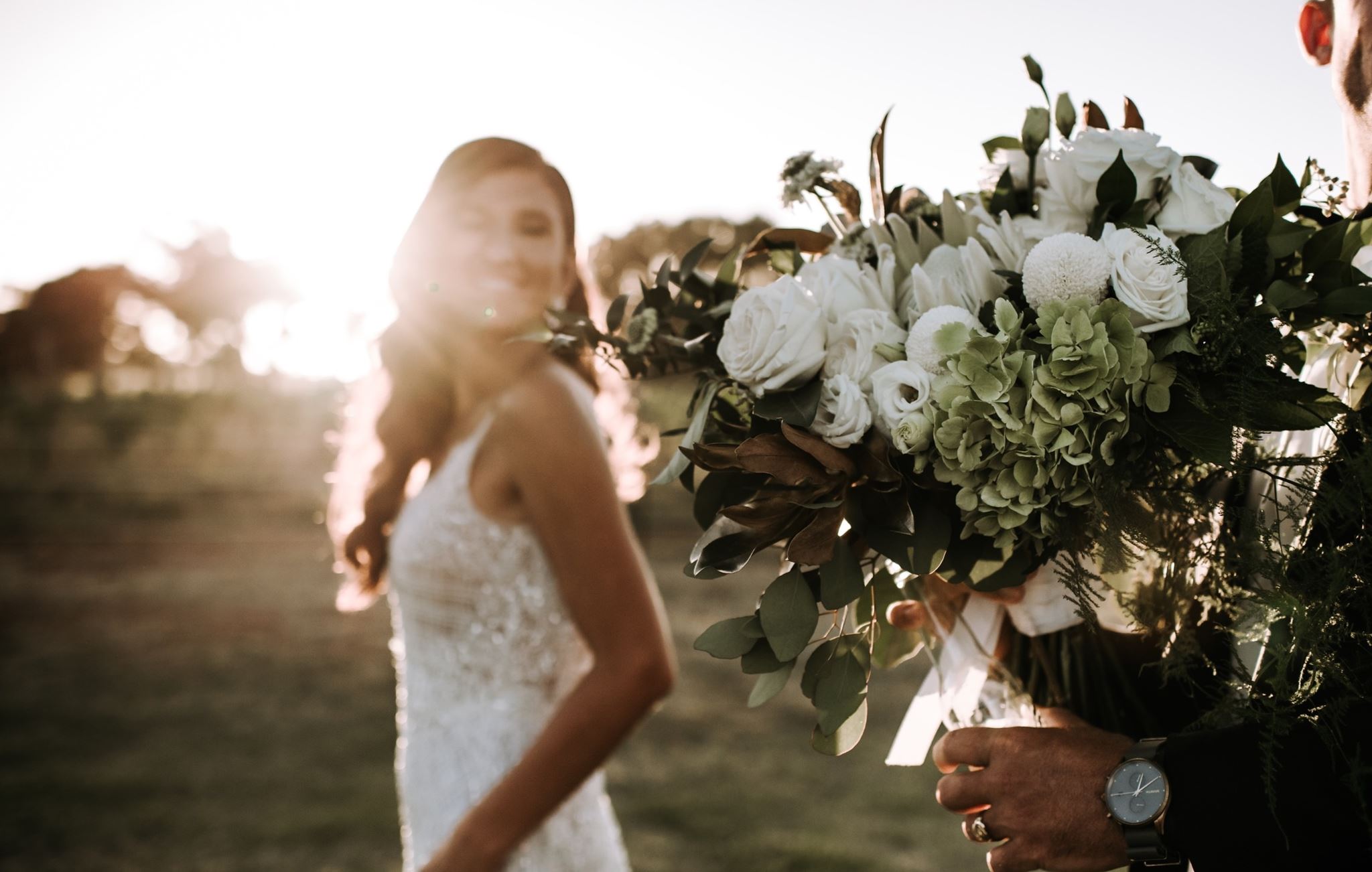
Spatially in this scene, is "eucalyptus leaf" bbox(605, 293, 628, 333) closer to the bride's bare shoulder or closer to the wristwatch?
the bride's bare shoulder

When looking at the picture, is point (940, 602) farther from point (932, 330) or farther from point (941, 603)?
point (932, 330)

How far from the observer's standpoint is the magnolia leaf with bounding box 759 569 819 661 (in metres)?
1.58

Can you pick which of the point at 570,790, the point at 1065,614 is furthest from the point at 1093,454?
the point at 570,790

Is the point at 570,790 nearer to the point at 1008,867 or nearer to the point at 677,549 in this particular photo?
the point at 1008,867

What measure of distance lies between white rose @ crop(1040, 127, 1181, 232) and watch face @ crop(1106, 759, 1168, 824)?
0.85 m

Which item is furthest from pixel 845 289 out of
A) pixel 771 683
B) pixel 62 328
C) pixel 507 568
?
pixel 62 328

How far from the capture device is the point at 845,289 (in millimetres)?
1685

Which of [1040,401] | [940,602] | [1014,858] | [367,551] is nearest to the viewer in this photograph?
[1040,401]

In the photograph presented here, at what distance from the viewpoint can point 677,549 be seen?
1457 centimetres

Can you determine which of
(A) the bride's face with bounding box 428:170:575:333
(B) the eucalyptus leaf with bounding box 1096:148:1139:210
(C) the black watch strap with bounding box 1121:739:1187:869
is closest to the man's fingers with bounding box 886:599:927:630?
(C) the black watch strap with bounding box 1121:739:1187:869

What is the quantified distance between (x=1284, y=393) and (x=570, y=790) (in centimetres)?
159

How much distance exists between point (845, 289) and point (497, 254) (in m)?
1.21

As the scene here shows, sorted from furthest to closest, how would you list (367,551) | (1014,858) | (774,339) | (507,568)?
(367,551), (507,568), (1014,858), (774,339)

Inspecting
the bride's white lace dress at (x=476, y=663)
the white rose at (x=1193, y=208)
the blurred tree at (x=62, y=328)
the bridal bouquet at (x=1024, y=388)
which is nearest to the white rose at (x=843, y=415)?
the bridal bouquet at (x=1024, y=388)
